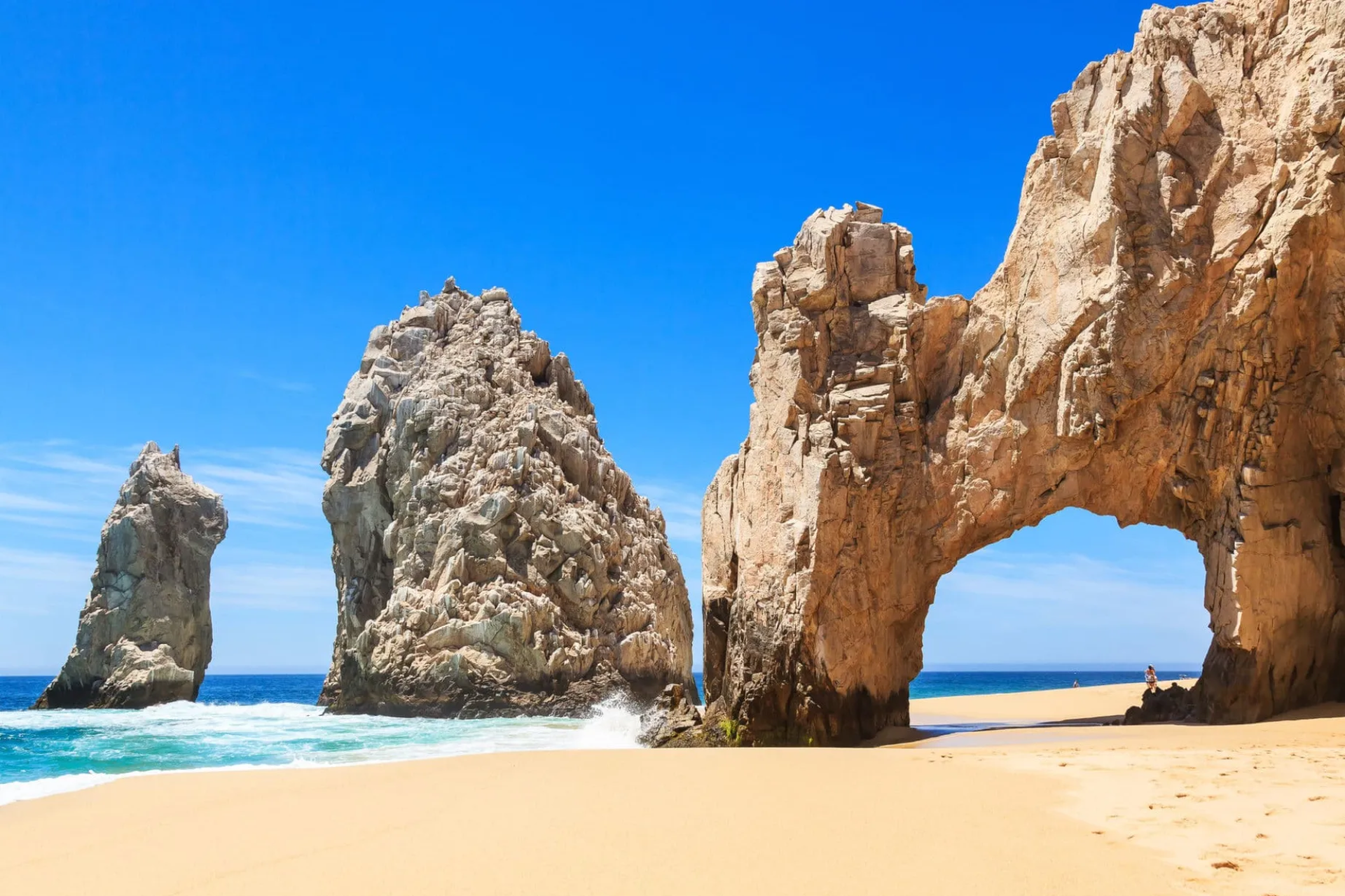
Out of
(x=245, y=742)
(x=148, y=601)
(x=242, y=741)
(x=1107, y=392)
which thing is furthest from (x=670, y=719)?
(x=148, y=601)

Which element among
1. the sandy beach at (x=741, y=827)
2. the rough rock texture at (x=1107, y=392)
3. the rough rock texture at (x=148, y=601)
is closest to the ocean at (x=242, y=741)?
the sandy beach at (x=741, y=827)

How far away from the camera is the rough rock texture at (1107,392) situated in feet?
44.7

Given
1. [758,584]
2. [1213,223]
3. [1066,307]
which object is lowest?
[758,584]

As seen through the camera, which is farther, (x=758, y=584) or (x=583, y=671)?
(x=583, y=671)

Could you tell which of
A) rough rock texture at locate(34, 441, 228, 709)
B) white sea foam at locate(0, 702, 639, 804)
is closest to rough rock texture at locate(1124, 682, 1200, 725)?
white sea foam at locate(0, 702, 639, 804)

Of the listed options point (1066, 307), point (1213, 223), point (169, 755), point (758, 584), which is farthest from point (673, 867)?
point (169, 755)

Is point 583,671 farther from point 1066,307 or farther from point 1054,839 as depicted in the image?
point 1054,839

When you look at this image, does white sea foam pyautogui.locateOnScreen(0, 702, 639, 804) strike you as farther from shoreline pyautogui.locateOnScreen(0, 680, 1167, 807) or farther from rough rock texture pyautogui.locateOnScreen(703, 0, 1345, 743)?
rough rock texture pyautogui.locateOnScreen(703, 0, 1345, 743)

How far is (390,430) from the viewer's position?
134 ft

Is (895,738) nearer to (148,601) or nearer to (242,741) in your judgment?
(242,741)

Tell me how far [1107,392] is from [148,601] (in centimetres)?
4319

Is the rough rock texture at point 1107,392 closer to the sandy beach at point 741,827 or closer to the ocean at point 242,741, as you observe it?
the sandy beach at point 741,827

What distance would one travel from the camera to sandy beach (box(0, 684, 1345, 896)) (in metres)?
5.78

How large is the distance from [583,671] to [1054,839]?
96.2 ft
